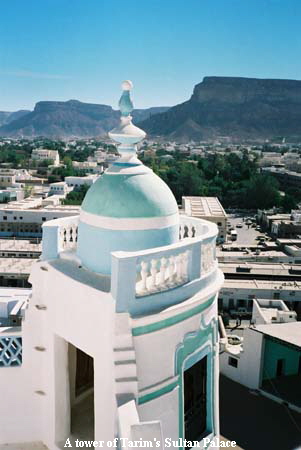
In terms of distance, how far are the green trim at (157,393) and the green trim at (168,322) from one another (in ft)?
1.69

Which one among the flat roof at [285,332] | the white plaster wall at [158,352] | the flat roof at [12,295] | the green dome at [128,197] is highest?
the green dome at [128,197]

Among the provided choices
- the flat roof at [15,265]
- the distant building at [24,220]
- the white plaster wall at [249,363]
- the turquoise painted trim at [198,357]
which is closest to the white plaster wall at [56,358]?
the turquoise painted trim at [198,357]

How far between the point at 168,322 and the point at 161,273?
420mm

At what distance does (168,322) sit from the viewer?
12.4ft

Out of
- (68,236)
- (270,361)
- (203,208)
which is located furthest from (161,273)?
(203,208)

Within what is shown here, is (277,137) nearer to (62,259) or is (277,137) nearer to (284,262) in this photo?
(284,262)

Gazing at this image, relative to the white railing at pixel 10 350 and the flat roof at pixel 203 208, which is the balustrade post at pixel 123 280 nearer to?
the white railing at pixel 10 350

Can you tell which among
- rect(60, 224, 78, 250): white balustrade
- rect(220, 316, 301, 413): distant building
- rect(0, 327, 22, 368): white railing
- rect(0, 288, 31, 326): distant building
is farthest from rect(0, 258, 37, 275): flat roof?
rect(0, 327, 22, 368): white railing

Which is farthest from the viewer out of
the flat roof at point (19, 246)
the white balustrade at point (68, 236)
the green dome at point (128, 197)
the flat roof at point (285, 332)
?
the flat roof at point (19, 246)

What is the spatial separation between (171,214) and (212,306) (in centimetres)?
98

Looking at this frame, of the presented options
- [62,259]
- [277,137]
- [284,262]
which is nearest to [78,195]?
[284,262]

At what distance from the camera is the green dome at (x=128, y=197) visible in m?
4.09

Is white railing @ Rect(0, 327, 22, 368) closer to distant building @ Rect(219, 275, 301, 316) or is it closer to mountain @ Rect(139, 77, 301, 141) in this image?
distant building @ Rect(219, 275, 301, 316)

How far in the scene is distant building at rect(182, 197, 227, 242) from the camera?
43391 mm
